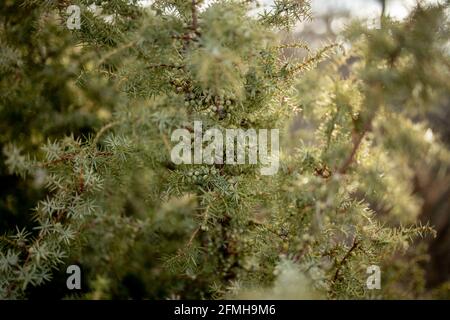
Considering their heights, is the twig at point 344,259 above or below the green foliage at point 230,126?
below

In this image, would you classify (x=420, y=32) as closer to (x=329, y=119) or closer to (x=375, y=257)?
(x=329, y=119)

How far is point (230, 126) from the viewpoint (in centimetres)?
92

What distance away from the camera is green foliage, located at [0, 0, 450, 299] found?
795 millimetres

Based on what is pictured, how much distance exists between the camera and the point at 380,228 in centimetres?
96

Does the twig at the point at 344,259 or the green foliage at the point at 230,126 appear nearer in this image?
the green foliage at the point at 230,126

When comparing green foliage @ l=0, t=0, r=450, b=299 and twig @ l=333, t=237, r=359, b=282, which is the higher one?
green foliage @ l=0, t=0, r=450, b=299

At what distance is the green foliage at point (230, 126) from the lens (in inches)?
31.3

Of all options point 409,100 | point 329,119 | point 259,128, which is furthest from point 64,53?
point 409,100

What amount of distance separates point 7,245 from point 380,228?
0.92 meters

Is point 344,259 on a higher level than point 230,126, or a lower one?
lower

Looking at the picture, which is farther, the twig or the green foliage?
the twig
